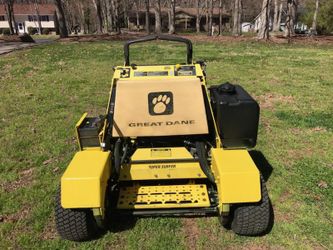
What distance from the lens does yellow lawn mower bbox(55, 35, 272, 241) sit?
3.28 metres

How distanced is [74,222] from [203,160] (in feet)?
4.83

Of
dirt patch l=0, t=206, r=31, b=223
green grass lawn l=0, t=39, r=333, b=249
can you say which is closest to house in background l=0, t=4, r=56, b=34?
green grass lawn l=0, t=39, r=333, b=249

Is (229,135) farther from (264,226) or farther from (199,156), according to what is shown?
(264,226)

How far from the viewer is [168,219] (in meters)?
3.96

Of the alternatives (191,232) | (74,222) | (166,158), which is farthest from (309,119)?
(74,222)

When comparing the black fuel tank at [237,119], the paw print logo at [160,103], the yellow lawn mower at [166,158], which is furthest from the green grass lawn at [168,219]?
the paw print logo at [160,103]

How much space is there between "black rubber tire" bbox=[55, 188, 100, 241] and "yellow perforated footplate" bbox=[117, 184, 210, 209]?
372 millimetres

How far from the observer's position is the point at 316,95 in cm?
923

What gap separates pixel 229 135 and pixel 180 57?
12.8 m

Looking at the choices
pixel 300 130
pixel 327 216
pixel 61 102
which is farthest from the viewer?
pixel 61 102

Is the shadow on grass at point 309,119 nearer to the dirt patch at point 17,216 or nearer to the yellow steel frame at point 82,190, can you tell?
the yellow steel frame at point 82,190

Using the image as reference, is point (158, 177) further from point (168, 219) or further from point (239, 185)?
point (239, 185)

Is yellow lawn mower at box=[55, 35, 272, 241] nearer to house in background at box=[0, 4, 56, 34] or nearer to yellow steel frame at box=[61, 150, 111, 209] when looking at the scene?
yellow steel frame at box=[61, 150, 111, 209]

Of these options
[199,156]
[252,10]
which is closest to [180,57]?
[199,156]
